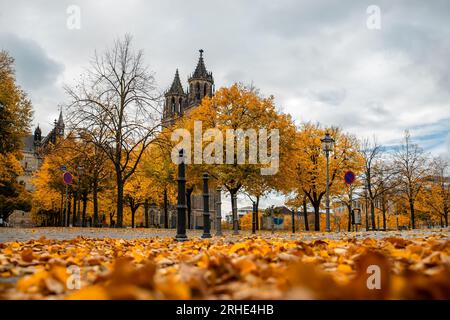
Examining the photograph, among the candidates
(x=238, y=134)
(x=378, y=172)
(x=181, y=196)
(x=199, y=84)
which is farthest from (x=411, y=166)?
(x=199, y=84)

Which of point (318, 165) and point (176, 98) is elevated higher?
point (176, 98)

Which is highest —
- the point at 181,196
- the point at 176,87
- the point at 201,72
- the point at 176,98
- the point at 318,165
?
the point at 201,72

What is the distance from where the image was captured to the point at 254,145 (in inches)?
1019

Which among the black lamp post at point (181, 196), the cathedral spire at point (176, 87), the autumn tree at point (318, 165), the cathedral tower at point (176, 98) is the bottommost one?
the black lamp post at point (181, 196)

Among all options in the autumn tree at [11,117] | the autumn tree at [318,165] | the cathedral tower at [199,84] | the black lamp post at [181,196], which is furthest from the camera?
the cathedral tower at [199,84]

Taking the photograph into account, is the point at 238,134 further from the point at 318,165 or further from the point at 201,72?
the point at 201,72

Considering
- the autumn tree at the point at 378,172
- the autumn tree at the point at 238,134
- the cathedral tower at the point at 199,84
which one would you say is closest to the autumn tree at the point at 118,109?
the autumn tree at the point at 238,134

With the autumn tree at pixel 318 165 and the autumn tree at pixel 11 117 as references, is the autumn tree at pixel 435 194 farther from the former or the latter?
the autumn tree at pixel 11 117

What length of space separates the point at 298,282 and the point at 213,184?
30176mm

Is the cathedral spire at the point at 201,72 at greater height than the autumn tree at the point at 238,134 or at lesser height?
greater

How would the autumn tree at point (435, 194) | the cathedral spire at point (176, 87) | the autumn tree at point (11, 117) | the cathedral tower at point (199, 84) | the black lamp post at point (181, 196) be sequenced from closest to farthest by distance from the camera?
the black lamp post at point (181, 196) < the autumn tree at point (11, 117) < the autumn tree at point (435, 194) < the cathedral tower at point (199, 84) < the cathedral spire at point (176, 87)

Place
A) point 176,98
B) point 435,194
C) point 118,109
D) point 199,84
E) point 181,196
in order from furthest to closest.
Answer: point 176,98 < point 199,84 < point 435,194 < point 118,109 < point 181,196

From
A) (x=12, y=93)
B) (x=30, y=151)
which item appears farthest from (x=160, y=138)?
(x=30, y=151)
